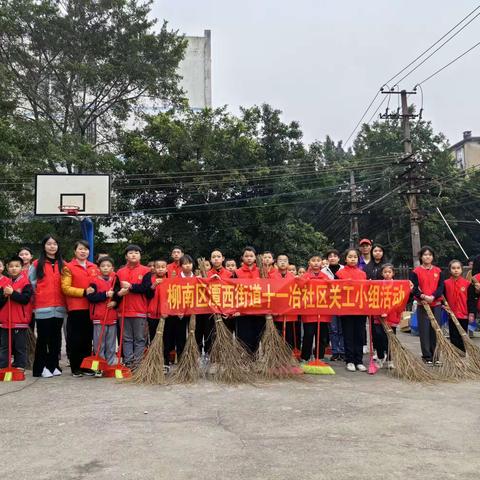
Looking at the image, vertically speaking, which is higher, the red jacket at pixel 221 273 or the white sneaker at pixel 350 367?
the red jacket at pixel 221 273

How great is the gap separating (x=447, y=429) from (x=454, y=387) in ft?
4.93

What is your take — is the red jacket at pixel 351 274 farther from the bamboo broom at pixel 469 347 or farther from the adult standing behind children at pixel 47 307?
the adult standing behind children at pixel 47 307

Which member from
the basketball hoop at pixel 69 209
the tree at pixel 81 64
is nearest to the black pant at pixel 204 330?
the basketball hoop at pixel 69 209

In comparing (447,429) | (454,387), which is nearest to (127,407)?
(447,429)

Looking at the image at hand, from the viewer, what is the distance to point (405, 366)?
5227 mm

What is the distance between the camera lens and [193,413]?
392 centimetres

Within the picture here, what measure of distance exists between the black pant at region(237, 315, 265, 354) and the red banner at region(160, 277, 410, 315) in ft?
0.57

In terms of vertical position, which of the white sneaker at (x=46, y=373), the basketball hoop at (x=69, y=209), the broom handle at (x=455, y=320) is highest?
the basketball hoop at (x=69, y=209)

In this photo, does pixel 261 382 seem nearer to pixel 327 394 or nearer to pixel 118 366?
pixel 327 394

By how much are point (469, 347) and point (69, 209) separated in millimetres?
7773

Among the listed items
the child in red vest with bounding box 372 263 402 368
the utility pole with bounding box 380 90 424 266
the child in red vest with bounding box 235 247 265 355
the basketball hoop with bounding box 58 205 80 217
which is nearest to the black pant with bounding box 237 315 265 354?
the child in red vest with bounding box 235 247 265 355

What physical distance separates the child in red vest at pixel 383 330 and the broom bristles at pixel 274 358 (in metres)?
1.12

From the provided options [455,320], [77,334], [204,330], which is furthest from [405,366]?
[77,334]

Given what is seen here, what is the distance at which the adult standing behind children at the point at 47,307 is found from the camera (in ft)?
17.7
